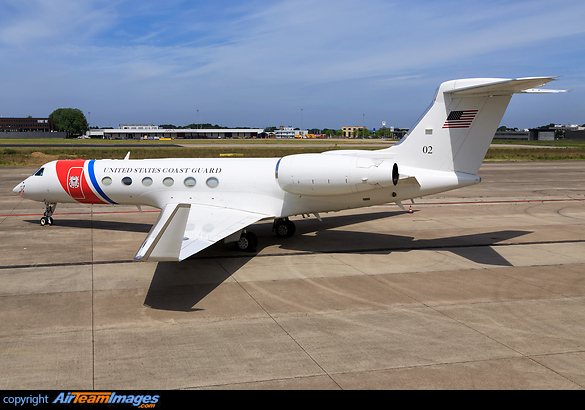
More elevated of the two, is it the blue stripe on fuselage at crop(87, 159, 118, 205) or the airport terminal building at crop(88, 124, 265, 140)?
the airport terminal building at crop(88, 124, 265, 140)

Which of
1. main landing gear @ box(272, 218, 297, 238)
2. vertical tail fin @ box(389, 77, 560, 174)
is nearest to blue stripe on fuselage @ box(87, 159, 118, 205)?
main landing gear @ box(272, 218, 297, 238)

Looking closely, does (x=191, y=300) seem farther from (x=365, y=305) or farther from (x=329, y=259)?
(x=329, y=259)

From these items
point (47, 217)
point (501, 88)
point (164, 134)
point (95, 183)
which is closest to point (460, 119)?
point (501, 88)

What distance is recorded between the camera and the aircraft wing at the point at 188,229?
9750mm

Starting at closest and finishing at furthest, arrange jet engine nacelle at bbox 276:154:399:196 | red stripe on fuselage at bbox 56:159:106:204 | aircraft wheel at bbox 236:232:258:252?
jet engine nacelle at bbox 276:154:399:196 → aircraft wheel at bbox 236:232:258:252 → red stripe on fuselage at bbox 56:159:106:204

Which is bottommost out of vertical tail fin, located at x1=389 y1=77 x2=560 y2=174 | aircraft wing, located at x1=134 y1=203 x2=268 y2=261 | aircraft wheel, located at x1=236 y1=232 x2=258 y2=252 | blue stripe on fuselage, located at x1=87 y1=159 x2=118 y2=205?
aircraft wheel, located at x1=236 y1=232 x2=258 y2=252

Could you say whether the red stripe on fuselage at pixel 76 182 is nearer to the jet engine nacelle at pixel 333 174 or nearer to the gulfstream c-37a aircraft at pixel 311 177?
the gulfstream c-37a aircraft at pixel 311 177

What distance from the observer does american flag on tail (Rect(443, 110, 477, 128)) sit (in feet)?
44.5

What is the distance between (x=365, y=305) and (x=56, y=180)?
42.2 ft

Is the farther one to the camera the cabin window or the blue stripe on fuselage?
the blue stripe on fuselage

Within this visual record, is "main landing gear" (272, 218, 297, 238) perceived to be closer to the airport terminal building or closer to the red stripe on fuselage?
the red stripe on fuselage

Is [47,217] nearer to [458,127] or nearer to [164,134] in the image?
[458,127]

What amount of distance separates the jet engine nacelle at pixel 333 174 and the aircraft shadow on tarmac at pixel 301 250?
7.22 ft
